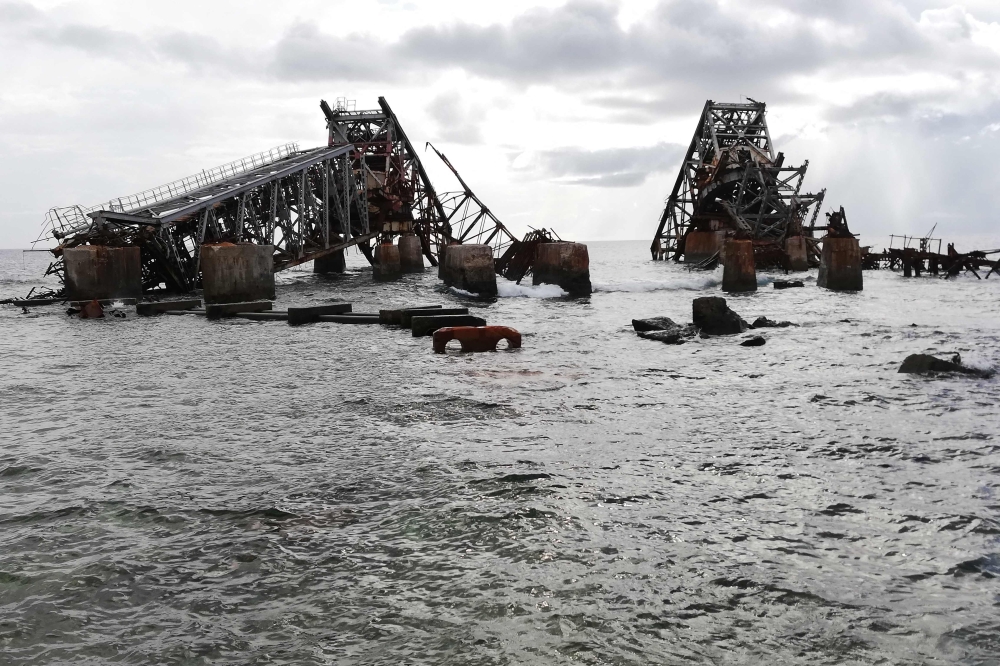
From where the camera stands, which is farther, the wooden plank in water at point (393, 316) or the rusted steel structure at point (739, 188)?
the rusted steel structure at point (739, 188)

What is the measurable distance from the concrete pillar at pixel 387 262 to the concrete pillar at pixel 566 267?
1644cm

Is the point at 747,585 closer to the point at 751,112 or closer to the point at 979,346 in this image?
the point at 979,346

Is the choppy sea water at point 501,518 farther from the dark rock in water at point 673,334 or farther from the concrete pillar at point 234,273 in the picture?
the concrete pillar at point 234,273

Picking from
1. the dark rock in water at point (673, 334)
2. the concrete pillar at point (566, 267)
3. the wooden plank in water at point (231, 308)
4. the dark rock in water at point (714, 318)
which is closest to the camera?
the dark rock in water at point (673, 334)

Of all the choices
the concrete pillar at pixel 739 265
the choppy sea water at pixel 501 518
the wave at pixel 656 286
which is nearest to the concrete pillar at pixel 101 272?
the choppy sea water at pixel 501 518

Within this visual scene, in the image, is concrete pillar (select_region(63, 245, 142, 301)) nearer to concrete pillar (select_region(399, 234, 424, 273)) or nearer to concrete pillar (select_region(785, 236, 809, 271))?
concrete pillar (select_region(399, 234, 424, 273))

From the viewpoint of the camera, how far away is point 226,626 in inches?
153

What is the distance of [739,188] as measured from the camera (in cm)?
5434

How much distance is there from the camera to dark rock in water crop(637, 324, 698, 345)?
1541 cm

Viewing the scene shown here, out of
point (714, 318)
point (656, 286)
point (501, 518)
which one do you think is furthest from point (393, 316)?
point (656, 286)

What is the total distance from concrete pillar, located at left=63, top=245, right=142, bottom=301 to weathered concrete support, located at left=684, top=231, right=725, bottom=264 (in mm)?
40617

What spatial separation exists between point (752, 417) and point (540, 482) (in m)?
3.41

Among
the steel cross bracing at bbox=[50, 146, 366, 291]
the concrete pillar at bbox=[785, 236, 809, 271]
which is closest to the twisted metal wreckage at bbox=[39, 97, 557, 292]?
the steel cross bracing at bbox=[50, 146, 366, 291]

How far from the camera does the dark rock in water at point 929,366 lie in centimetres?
1105
